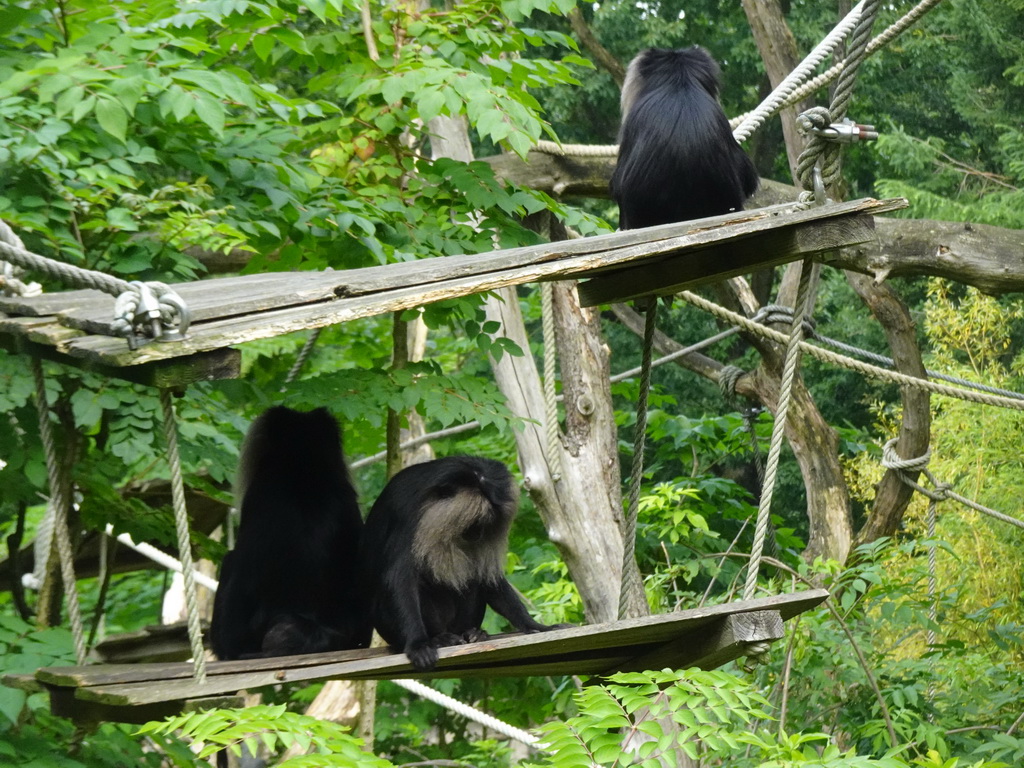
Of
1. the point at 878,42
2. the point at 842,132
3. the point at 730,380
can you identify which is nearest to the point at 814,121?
the point at 842,132

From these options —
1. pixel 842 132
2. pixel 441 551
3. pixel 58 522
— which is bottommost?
pixel 441 551

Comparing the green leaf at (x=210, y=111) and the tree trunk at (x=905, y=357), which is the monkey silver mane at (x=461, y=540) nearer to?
the green leaf at (x=210, y=111)

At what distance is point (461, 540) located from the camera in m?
3.22

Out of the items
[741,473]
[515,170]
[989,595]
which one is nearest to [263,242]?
[515,170]

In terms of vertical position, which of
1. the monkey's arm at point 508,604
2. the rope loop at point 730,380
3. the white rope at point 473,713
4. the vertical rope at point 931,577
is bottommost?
the white rope at point 473,713

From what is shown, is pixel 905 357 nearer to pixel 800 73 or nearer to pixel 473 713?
pixel 800 73

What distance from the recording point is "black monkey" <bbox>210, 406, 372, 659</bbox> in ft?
11.0

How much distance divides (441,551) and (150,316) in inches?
52.5

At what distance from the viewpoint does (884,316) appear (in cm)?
577

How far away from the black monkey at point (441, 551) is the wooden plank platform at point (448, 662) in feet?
0.58

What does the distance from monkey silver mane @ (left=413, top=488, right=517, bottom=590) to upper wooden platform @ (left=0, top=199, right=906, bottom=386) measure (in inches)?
28.0

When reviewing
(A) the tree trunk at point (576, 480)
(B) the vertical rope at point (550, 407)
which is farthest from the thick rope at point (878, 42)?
(A) the tree trunk at point (576, 480)

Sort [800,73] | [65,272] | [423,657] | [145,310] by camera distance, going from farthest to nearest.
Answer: [800,73], [423,657], [65,272], [145,310]

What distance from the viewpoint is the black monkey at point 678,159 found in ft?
12.4
